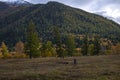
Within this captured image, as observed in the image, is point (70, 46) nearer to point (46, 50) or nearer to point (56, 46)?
point (46, 50)

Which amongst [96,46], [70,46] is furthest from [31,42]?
[96,46]

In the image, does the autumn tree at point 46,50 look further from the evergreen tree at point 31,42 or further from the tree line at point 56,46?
the evergreen tree at point 31,42

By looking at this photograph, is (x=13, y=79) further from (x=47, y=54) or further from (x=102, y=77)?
(x=47, y=54)

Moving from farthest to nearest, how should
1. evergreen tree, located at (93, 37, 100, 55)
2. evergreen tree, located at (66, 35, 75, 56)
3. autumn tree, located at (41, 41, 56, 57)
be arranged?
evergreen tree, located at (66, 35, 75, 56) < evergreen tree, located at (93, 37, 100, 55) < autumn tree, located at (41, 41, 56, 57)

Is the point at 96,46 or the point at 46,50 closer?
the point at 46,50

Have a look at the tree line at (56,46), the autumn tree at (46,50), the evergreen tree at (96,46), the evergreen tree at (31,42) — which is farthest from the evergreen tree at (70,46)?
the evergreen tree at (31,42)

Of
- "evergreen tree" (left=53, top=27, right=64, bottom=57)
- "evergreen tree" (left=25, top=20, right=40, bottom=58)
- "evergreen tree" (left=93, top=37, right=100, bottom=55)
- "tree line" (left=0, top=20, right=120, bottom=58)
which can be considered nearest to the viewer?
"evergreen tree" (left=25, top=20, right=40, bottom=58)

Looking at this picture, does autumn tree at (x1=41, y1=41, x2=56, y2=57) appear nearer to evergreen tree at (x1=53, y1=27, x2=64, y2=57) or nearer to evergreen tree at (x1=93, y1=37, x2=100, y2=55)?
evergreen tree at (x1=53, y1=27, x2=64, y2=57)

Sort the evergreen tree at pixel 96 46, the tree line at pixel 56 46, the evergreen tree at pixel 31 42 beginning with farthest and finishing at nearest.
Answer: the evergreen tree at pixel 96 46
the tree line at pixel 56 46
the evergreen tree at pixel 31 42

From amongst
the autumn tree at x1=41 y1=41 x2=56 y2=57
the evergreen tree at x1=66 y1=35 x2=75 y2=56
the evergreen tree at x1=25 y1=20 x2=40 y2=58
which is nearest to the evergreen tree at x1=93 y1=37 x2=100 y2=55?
the evergreen tree at x1=66 y1=35 x2=75 y2=56

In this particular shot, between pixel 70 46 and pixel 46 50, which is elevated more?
pixel 70 46

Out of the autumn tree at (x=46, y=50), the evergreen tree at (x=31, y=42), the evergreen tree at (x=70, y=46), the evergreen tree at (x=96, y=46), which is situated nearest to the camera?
the evergreen tree at (x=31, y=42)

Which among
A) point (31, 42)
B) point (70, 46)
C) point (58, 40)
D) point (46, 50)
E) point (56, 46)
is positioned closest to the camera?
point (31, 42)

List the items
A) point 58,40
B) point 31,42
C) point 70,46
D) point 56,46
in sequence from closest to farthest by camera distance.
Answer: point 31,42 → point 58,40 → point 56,46 → point 70,46
